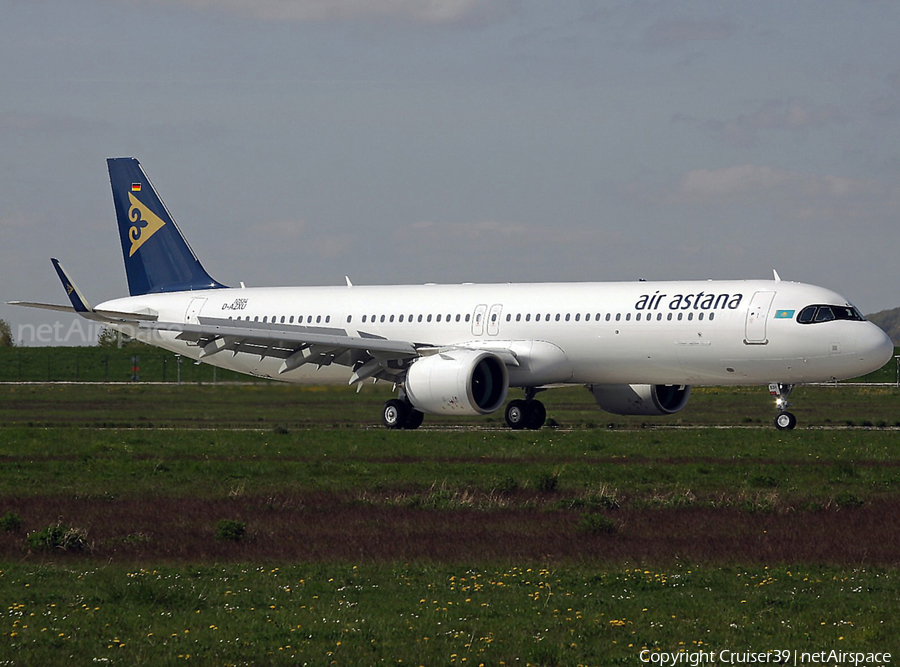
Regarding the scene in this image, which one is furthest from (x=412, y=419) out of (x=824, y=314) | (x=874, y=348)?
(x=874, y=348)

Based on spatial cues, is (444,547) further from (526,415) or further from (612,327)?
(526,415)

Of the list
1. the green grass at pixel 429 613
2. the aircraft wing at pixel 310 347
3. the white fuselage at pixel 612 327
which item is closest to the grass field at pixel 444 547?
the green grass at pixel 429 613

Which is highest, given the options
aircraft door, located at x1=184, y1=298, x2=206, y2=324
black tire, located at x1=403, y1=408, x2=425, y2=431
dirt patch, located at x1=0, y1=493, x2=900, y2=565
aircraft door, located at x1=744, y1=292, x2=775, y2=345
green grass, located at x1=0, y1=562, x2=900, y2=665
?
aircraft door, located at x1=184, y1=298, x2=206, y2=324

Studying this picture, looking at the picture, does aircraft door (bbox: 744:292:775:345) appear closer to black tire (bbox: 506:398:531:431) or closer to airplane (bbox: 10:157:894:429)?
airplane (bbox: 10:157:894:429)

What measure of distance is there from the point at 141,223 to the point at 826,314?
24.3 meters

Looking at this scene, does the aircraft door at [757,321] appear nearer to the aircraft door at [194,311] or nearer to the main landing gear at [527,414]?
the main landing gear at [527,414]

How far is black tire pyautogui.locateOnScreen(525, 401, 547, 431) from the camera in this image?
39.1 metres

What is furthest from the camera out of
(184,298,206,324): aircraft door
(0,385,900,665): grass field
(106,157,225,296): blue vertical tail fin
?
(106,157,225,296): blue vertical tail fin

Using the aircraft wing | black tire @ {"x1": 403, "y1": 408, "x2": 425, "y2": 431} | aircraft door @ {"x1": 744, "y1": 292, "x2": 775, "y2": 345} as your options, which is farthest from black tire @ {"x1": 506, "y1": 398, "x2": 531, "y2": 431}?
aircraft door @ {"x1": 744, "y1": 292, "x2": 775, "y2": 345}

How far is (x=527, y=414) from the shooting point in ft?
128

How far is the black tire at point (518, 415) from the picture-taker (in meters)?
39.1

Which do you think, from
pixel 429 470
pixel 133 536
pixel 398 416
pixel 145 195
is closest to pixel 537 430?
pixel 398 416

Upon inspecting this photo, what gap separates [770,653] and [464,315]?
2894 cm

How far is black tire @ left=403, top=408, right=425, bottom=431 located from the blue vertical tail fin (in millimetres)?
11258
